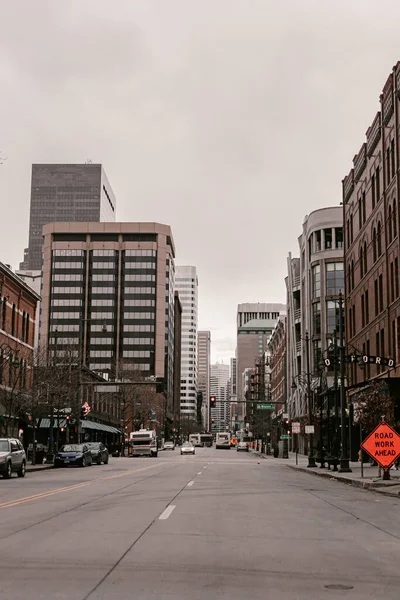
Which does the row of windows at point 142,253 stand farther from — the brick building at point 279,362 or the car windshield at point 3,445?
the car windshield at point 3,445

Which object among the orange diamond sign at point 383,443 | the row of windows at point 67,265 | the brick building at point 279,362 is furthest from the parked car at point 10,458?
the row of windows at point 67,265

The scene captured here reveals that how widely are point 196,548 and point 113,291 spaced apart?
488ft

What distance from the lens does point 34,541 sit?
11031mm

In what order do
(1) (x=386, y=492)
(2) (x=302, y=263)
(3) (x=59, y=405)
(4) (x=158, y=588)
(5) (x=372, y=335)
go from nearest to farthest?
(4) (x=158, y=588) < (1) (x=386, y=492) < (5) (x=372, y=335) < (3) (x=59, y=405) < (2) (x=302, y=263)

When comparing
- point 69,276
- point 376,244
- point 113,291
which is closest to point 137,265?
point 113,291

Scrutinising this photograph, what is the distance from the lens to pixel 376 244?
149 ft

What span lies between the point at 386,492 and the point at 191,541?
13.5 m

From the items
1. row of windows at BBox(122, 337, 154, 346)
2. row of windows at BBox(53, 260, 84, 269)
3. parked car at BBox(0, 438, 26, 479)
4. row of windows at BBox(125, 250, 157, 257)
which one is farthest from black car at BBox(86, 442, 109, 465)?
row of windows at BBox(53, 260, 84, 269)

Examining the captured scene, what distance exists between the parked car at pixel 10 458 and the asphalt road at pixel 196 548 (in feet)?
36.4

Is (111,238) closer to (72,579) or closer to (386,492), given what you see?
(386,492)

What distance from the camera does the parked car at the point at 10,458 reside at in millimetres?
30172

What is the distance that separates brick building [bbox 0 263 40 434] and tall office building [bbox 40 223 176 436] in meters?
97.5

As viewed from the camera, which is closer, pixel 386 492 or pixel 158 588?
pixel 158 588

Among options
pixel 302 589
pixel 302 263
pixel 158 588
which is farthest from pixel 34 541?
pixel 302 263
